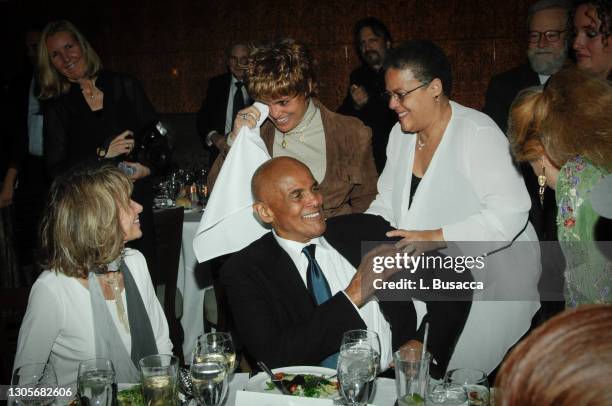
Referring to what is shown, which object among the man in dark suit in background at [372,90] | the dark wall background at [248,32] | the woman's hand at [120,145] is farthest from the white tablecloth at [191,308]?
the dark wall background at [248,32]

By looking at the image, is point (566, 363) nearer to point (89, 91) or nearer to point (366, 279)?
point (366, 279)

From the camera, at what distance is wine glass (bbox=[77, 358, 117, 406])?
58.1 inches

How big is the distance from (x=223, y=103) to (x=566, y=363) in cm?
507

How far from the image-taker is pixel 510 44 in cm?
572

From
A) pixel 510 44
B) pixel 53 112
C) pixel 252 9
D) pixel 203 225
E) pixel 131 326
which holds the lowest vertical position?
pixel 131 326

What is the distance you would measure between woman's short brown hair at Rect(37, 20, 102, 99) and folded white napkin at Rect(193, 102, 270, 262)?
138 cm

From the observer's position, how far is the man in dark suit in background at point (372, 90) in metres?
4.60

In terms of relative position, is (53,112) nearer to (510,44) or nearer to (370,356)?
(370,356)

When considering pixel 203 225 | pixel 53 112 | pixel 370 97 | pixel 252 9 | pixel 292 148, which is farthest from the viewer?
pixel 252 9

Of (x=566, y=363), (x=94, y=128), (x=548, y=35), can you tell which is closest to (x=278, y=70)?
(x=94, y=128)

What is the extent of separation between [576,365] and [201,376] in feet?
3.45

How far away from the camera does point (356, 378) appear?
4.82ft

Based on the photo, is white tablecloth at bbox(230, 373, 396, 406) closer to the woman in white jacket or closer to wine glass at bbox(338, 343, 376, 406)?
wine glass at bbox(338, 343, 376, 406)

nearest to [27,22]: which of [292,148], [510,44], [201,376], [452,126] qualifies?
[510,44]
